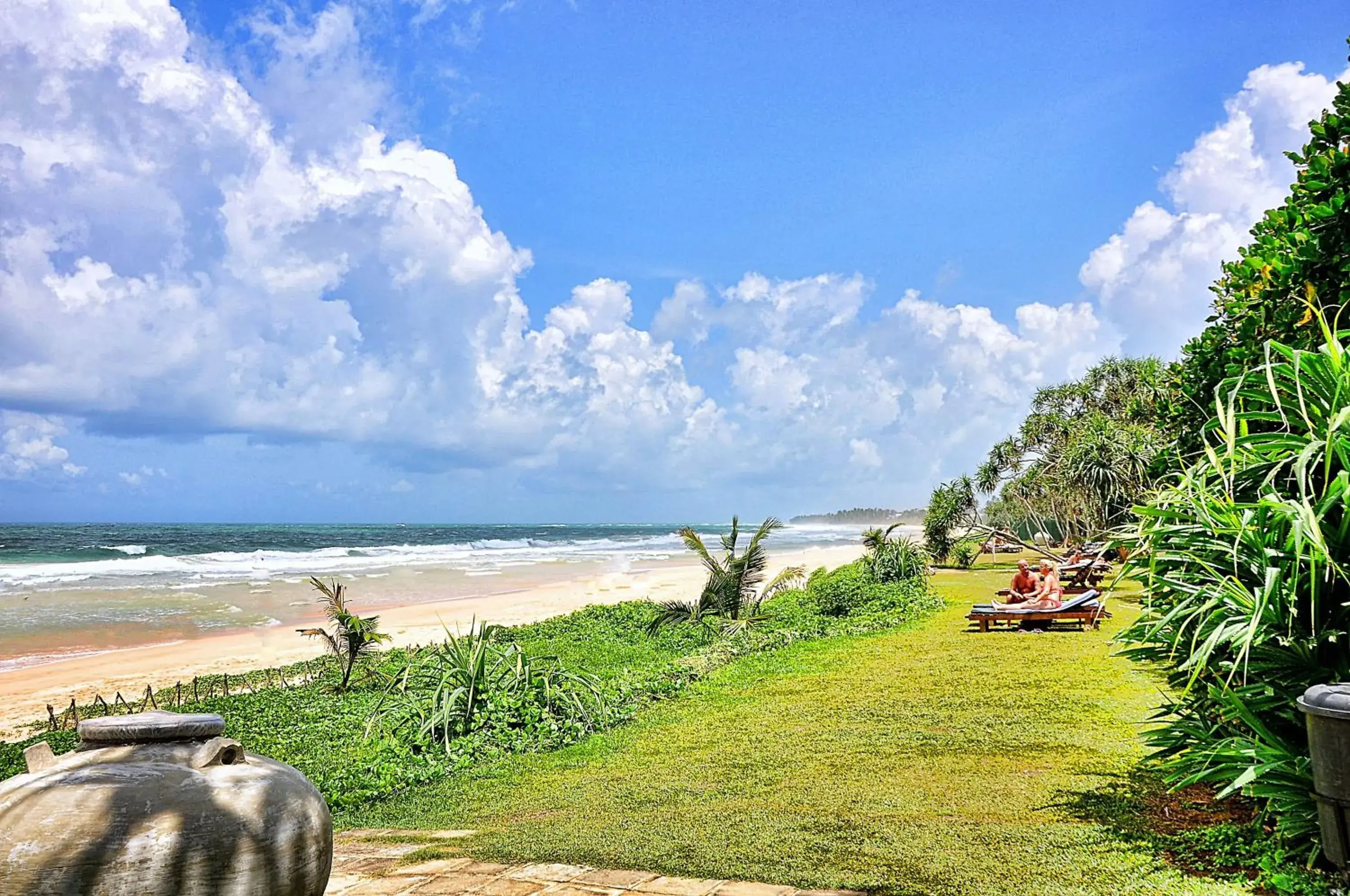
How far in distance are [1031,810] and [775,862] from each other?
1596 mm

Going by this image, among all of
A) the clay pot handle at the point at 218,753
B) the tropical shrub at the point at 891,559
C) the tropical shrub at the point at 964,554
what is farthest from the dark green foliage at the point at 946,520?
the clay pot handle at the point at 218,753

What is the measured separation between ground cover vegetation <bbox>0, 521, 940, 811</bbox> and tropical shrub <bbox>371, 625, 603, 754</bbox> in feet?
0.04

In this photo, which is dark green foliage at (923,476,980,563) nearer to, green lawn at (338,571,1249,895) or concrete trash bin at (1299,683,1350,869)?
green lawn at (338,571,1249,895)

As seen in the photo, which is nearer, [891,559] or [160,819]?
[160,819]

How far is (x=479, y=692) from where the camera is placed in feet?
27.3

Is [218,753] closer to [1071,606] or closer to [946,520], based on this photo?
[1071,606]

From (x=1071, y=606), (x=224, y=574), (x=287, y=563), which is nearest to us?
(x=1071, y=606)

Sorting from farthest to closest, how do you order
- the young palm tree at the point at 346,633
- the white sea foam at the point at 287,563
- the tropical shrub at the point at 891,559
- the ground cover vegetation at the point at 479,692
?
the white sea foam at the point at 287,563 → the tropical shrub at the point at 891,559 → the young palm tree at the point at 346,633 → the ground cover vegetation at the point at 479,692

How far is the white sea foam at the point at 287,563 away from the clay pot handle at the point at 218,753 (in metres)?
29.4

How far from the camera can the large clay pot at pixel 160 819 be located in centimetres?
288

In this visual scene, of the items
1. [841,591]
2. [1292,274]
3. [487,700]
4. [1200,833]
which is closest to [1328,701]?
[1200,833]

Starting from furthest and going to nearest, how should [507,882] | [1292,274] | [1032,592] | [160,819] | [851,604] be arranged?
[851,604]
[1032,592]
[1292,274]
[507,882]
[160,819]

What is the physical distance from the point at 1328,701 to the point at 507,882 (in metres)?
3.52

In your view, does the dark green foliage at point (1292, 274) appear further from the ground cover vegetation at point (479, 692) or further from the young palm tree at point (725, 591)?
the young palm tree at point (725, 591)
